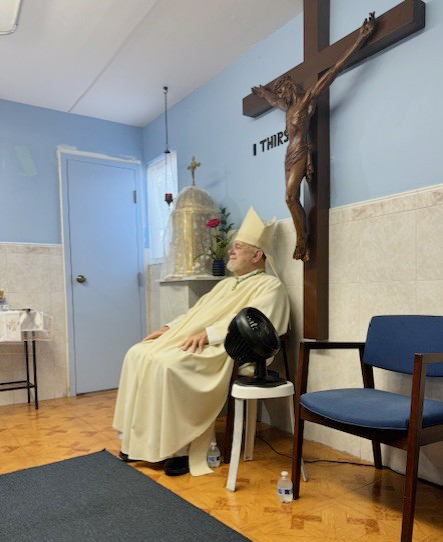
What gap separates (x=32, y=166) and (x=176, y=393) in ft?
9.05

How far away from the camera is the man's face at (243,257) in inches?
112

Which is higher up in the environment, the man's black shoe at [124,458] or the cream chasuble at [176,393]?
the cream chasuble at [176,393]

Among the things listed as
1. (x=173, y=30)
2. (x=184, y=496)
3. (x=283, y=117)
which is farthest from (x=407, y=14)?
(x=184, y=496)

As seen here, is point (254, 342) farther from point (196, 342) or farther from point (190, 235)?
point (190, 235)

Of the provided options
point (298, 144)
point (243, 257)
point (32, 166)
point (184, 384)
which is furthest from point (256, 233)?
point (32, 166)

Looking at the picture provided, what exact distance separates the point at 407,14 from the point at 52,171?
3178 mm

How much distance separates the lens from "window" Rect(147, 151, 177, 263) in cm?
426

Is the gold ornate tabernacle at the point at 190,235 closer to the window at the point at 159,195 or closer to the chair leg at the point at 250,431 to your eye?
the window at the point at 159,195

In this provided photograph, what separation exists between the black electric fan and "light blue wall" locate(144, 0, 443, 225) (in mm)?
934

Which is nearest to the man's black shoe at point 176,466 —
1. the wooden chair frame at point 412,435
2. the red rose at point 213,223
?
the wooden chair frame at point 412,435

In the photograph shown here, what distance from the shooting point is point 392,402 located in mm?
1775

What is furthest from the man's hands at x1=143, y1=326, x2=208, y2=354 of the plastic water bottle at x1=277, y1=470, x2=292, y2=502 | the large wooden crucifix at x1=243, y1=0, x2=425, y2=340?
the plastic water bottle at x1=277, y1=470, x2=292, y2=502

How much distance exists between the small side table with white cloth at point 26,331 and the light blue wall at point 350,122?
1.76 meters

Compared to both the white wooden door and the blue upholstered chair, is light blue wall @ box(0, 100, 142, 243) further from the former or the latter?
the blue upholstered chair
